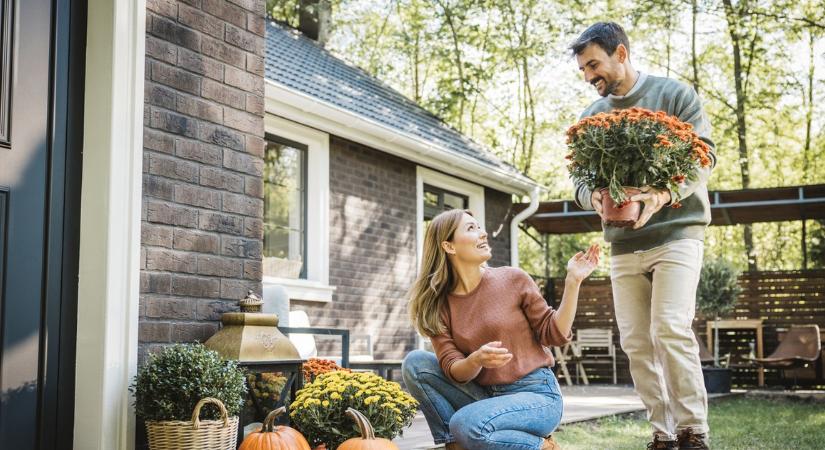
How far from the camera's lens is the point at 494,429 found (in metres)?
2.83

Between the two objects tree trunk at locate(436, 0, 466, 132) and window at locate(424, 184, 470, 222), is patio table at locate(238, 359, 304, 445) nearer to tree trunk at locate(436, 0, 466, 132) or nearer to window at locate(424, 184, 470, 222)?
window at locate(424, 184, 470, 222)

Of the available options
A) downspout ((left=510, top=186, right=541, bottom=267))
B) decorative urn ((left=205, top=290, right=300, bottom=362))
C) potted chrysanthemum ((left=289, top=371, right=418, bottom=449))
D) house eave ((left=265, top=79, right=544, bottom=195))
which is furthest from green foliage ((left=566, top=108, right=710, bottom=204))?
downspout ((left=510, top=186, right=541, bottom=267))

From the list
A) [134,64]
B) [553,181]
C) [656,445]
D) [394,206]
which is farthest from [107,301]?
[553,181]

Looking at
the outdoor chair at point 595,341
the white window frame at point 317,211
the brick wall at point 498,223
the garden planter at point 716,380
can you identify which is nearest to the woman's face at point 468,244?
the white window frame at point 317,211

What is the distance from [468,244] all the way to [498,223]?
8.00 metres

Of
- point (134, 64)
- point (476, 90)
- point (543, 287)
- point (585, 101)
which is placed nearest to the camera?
point (134, 64)

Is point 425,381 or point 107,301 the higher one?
point 107,301

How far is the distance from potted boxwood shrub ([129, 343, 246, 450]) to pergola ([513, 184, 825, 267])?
899cm

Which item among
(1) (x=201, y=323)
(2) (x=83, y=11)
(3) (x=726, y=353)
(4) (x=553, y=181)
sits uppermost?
(4) (x=553, y=181)

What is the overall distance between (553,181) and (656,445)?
20216 millimetres

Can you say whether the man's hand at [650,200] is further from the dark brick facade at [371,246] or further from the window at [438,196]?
the window at [438,196]

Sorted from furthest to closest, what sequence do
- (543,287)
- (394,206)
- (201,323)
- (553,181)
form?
(553,181) → (543,287) → (394,206) → (201,323)

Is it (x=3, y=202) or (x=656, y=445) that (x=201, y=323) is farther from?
(x=656, y=445)

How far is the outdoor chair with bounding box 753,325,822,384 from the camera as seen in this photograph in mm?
10609
